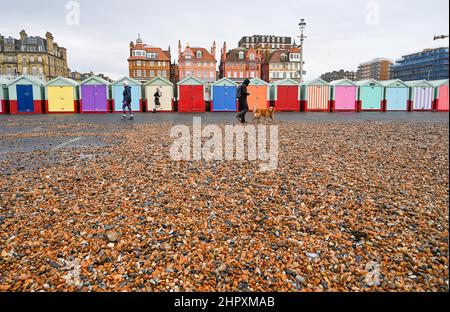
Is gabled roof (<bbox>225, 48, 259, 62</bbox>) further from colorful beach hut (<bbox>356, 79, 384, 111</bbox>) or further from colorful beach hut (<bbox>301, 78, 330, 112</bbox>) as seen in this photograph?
colorful beach hut (<bbox>356, 79, 384, 111</bbox>)

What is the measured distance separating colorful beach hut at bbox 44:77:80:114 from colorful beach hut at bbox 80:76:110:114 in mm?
653

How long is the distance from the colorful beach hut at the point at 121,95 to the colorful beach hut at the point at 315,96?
13441mm

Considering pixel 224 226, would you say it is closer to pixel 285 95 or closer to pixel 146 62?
pixel 285 95

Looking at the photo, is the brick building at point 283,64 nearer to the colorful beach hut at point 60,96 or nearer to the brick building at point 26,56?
the brick building at point 26,56

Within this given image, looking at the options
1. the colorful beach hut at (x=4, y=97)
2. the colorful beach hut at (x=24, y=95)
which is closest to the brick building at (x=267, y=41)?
the colorful beach hut at (x=24, y=95)

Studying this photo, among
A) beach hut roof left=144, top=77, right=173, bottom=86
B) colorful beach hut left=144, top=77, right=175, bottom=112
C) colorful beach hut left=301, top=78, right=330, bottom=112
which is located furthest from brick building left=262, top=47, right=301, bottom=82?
beach hut roof left=144, top=77, right=173, bottom=86

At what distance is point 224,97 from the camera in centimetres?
2589

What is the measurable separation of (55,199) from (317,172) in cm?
379

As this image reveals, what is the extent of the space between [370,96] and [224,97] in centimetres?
→ 1243

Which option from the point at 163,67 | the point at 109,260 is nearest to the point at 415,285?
the point at 109,260

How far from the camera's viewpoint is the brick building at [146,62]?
2859 inches
